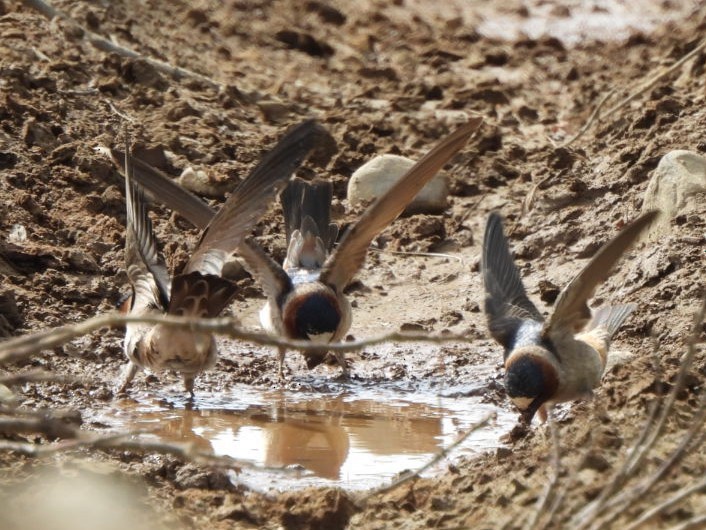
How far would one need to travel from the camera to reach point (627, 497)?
4.03m

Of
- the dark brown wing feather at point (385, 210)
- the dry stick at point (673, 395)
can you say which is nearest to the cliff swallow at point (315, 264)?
the dark brown wing feather at point (385, 210)

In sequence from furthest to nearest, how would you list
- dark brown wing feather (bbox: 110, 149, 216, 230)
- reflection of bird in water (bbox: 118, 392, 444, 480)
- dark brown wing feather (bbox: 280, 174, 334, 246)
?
dark brown wing feather (bbox: 280, 174, 334, 246), dark brown wing feather (bbox: 110, 149, 216, 230), reflection of bird in water (bbox: 118, 392, 444, 480)

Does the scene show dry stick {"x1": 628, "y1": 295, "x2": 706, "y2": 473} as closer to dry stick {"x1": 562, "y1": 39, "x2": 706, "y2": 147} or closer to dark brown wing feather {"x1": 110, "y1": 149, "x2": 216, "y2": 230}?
dark brown wing feather {"x1": 110, "y1": 149, "x2": 216, "y2": 230}

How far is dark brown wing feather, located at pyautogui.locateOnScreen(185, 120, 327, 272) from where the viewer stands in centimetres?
764

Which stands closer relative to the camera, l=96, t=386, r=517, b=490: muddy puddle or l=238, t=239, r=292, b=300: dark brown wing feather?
l=96, t=386, r=517, b=490: muddy puddle

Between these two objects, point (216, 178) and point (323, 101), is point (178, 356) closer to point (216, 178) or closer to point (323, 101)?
point (216, 178)

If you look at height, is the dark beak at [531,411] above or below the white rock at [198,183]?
below

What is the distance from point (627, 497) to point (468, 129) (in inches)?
135

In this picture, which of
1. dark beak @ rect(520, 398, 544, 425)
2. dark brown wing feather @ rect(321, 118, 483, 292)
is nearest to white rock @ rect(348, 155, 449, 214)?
dark brown wing feather @ rect(321, 118, 483, 292)

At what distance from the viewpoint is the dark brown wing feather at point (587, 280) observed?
6216mm

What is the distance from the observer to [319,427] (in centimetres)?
729

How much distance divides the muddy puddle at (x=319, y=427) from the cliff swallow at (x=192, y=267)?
0.89 ft

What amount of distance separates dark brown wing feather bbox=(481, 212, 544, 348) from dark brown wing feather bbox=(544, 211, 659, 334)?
301mm

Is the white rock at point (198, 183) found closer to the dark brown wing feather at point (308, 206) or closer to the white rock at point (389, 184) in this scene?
the dark brown wing feather at point (308, 206)
